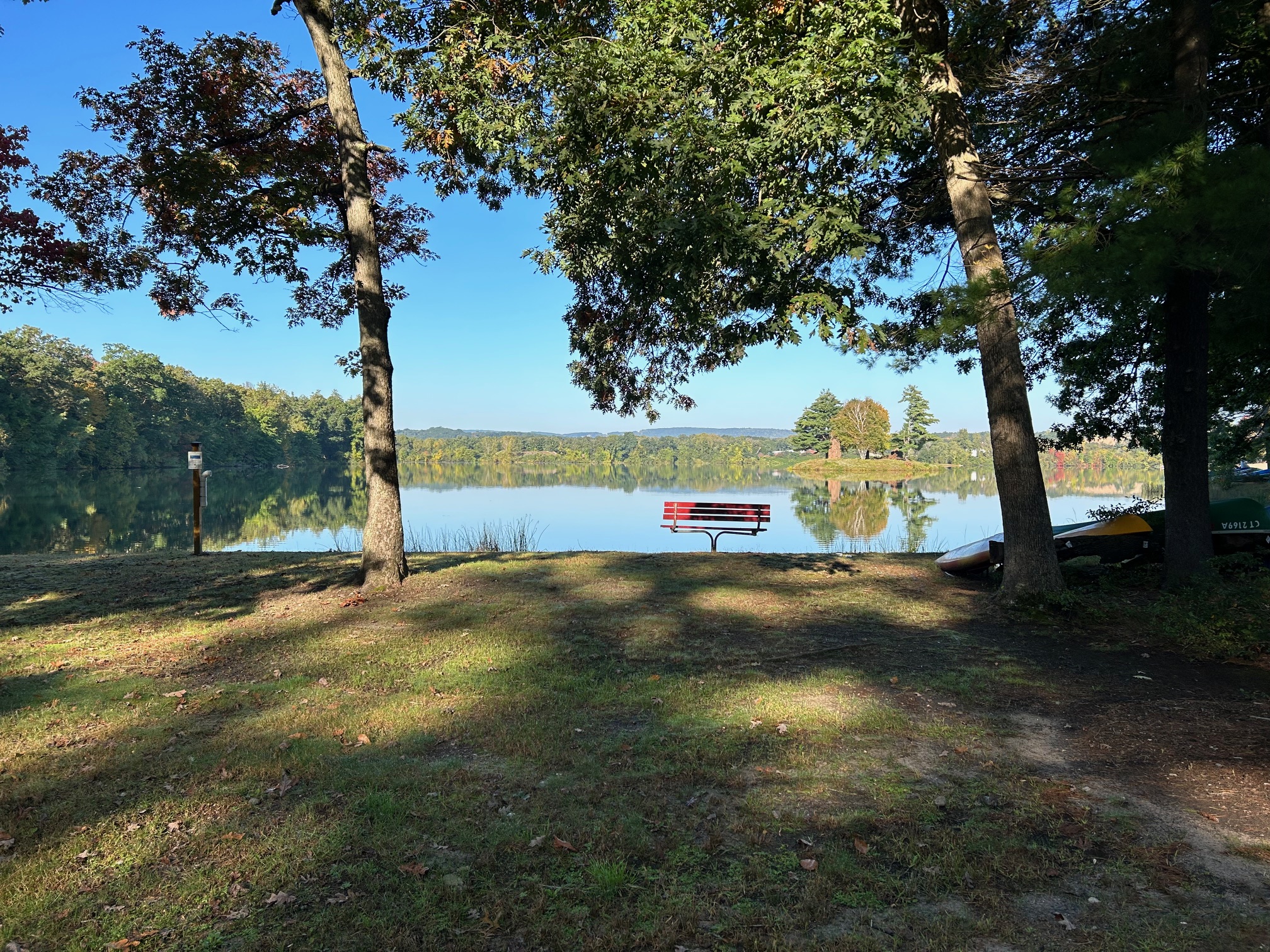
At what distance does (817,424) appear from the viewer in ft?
317

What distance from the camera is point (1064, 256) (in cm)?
570

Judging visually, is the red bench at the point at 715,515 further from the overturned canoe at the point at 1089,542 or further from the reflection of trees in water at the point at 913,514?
the reflection of trees in water at the point at 913,514

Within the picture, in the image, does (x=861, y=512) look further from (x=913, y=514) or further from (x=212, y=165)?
(x=212, y=165)

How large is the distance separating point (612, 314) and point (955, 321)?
19.1ft

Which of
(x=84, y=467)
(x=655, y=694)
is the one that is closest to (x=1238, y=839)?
(x=655, y=694)

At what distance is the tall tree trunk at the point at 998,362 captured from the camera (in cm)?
735

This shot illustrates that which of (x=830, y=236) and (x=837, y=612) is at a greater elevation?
(x=830, y=236)

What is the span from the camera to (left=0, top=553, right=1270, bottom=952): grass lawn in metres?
2.53

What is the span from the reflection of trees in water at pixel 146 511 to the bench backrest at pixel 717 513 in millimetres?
13547

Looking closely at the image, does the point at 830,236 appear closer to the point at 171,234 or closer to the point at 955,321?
the point at 955,321

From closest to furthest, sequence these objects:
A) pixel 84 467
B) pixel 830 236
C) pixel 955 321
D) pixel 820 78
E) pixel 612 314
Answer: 1. pixel 955 321
2. pixel 820 78
3. pixel 830 236
4. pixel 612 314
5. pixel 84 467

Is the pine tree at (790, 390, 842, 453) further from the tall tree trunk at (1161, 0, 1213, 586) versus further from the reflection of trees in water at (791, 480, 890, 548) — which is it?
the tall tree trunk at (1161, 0, 1213, 586)

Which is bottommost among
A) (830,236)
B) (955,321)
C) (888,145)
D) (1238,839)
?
(1238,839)

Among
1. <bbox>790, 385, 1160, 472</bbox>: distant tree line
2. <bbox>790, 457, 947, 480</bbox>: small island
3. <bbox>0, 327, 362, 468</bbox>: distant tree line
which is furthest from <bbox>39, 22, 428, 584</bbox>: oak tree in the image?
<bbox>790, 385, 1160, 472</bbox>: distant tree line
